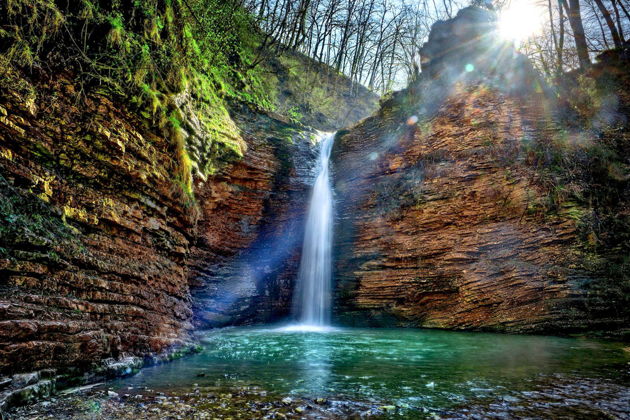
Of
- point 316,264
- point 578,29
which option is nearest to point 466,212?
point 316,264

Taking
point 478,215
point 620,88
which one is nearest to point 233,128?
point 478,215

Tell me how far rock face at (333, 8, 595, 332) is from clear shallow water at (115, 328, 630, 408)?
1.97m

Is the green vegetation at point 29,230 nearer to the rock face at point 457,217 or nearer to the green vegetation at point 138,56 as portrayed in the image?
the green vegetation at point 138,56

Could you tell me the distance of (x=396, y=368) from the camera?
4359 mm

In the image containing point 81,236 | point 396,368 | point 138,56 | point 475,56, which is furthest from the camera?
point 475,56

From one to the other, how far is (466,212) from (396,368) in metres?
6.76

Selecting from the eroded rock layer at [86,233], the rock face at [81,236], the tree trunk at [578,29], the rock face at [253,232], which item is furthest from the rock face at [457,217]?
the rock face at [81,236]

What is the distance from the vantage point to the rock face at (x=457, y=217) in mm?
8383

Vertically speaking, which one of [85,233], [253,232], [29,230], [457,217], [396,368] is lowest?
[396,368]

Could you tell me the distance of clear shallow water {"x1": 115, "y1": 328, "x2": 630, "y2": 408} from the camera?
3271 millimetres

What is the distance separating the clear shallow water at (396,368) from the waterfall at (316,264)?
4.85 metres

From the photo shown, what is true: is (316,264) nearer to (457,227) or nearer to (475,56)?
(457,227)

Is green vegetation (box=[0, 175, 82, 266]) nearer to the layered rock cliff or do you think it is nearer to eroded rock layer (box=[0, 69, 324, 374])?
eroded rock layer (box=[0, 69, 324, 374])

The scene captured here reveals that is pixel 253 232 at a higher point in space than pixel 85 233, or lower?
higher
